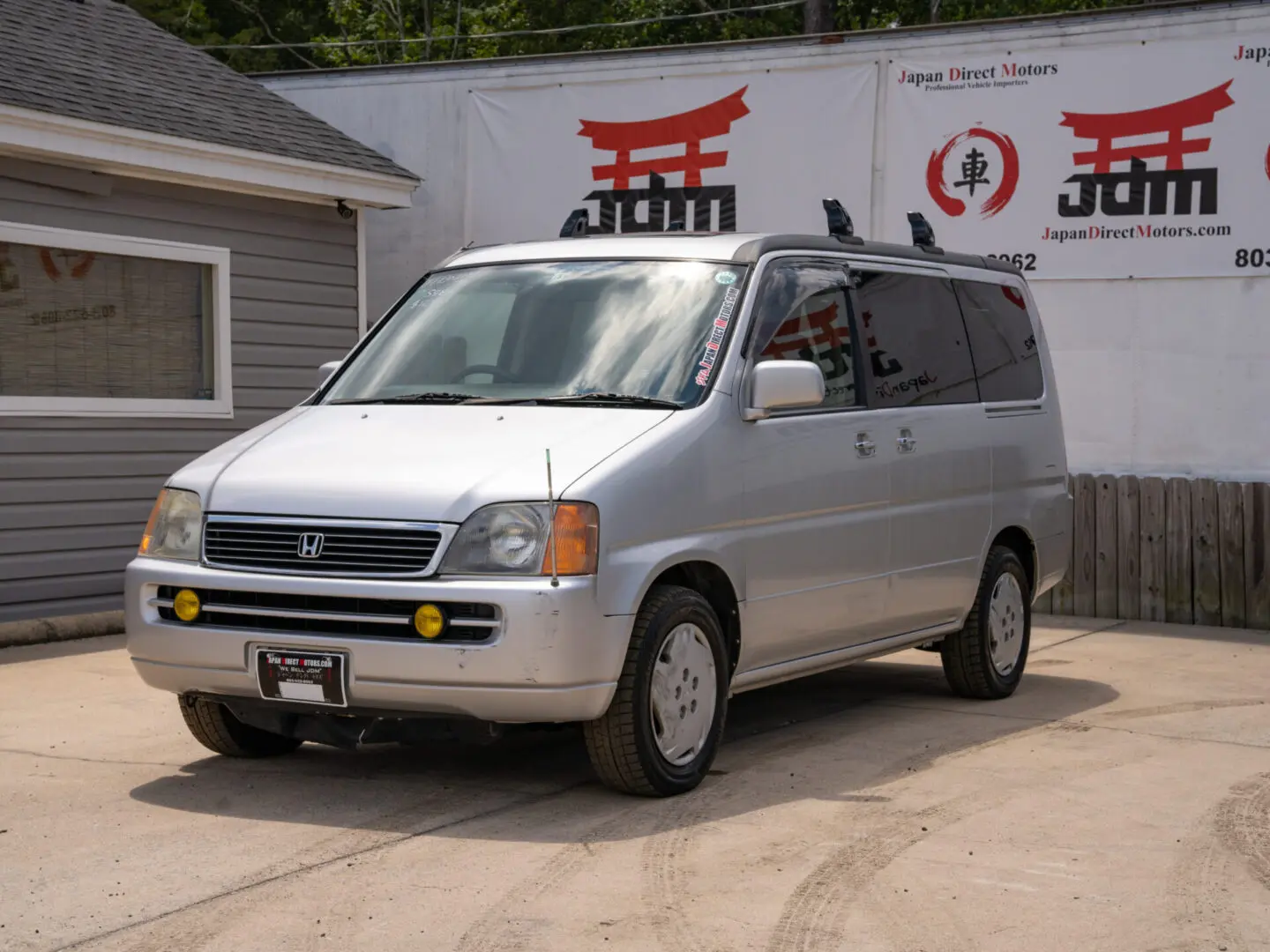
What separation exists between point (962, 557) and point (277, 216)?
22.0ft

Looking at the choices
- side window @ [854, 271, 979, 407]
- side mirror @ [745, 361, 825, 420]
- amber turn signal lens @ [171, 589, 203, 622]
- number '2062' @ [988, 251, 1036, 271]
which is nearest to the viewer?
amber turn signal lens @ [171, 589, 203, 622]

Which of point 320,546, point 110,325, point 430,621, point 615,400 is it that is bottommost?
point 430,621

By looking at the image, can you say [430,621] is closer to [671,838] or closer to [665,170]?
[671,838]

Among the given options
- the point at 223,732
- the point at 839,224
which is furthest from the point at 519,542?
the point at 839,224

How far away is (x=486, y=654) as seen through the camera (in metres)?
5.82

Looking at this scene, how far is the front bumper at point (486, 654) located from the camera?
19.1ft

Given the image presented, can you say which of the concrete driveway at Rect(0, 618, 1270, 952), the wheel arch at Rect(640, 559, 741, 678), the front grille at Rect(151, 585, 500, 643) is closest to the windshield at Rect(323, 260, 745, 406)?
the wheel arch at Rect(640, 559, 741, 678)

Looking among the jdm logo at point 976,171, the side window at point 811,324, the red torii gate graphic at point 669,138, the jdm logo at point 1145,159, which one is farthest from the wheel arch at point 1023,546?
the red torii gate graphic at point 669,138

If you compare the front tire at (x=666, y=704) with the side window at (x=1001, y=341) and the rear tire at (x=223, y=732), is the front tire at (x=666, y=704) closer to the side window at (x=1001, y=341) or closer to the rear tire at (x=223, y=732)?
the rear tire at (x=223, y=732)

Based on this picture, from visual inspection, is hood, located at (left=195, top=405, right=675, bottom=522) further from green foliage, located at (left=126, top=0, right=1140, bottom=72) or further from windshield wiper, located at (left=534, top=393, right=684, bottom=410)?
green foliage, located at (left=126, top=0, right=1140, bottom=72)

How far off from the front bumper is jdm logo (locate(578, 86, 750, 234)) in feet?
27.9

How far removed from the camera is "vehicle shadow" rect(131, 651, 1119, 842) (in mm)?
6113

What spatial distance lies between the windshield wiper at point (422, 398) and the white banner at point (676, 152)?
23.9ft

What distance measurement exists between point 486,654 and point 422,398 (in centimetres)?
150
